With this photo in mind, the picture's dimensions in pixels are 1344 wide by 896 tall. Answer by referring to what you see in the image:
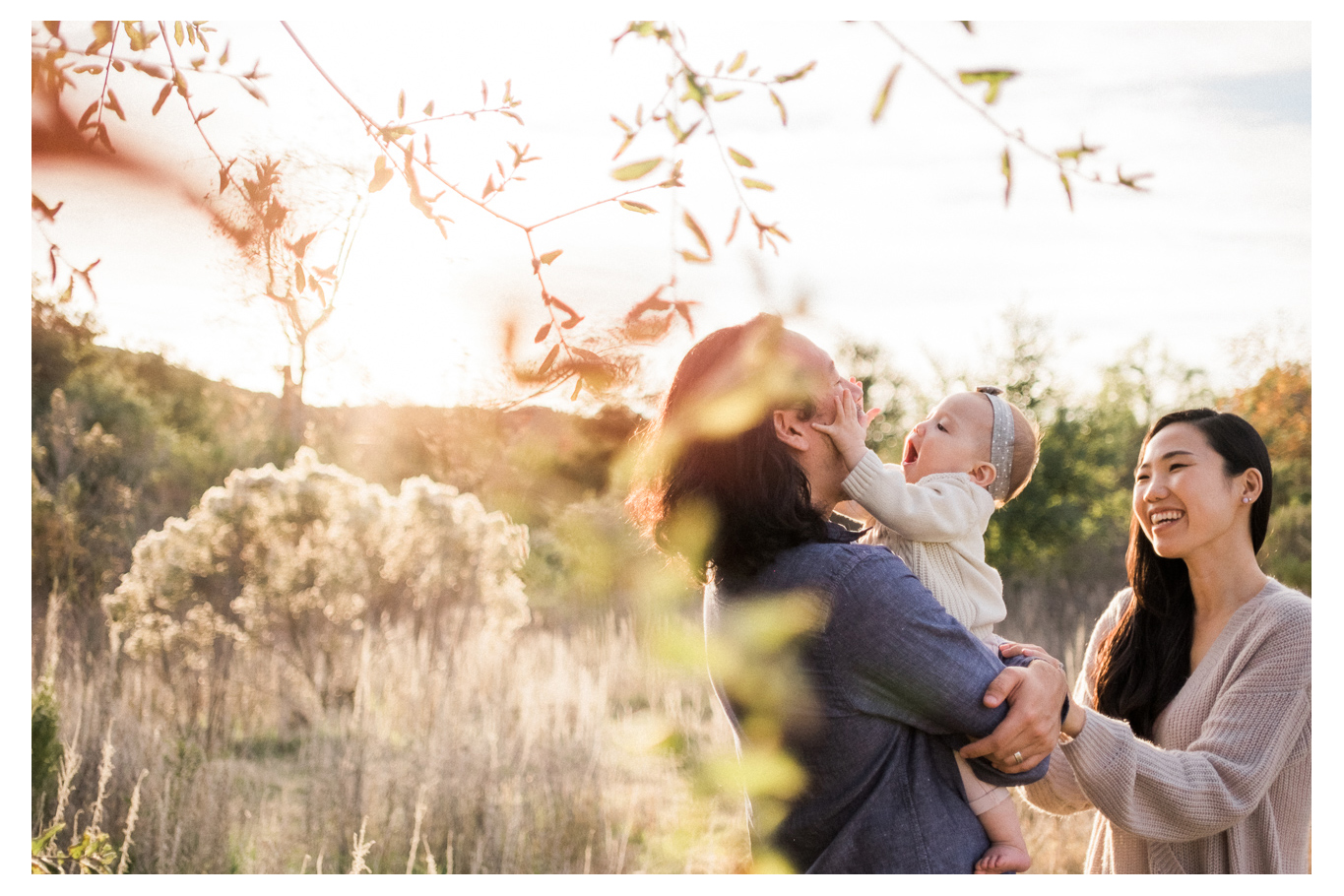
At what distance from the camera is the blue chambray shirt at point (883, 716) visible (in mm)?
1274

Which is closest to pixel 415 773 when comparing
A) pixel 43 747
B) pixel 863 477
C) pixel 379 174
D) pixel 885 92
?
pixel 43 747

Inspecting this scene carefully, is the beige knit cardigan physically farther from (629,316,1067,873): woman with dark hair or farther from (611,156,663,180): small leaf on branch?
(611,156,663,180): small leaf on branch

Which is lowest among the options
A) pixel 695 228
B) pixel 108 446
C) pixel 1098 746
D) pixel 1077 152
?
pixel 1098 746

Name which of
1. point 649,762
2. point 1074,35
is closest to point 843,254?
point 1074,35

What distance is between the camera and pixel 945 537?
1.72 meters

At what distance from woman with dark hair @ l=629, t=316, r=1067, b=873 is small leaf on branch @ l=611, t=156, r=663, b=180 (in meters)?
0.29

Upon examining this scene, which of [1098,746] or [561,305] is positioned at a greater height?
[561,305]

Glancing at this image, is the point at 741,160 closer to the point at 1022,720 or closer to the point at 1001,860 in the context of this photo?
the point at 1022,720

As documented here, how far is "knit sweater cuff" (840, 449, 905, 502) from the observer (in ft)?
5.14

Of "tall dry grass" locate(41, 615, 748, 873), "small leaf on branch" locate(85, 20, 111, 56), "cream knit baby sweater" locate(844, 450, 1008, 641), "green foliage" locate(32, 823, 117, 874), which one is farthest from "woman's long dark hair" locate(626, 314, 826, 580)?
"green foliage" locate(32, 823, 117, 874)

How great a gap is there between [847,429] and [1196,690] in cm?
86

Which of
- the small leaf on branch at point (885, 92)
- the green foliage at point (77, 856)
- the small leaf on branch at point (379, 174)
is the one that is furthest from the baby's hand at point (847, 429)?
the green foliage at point (77, 856)
